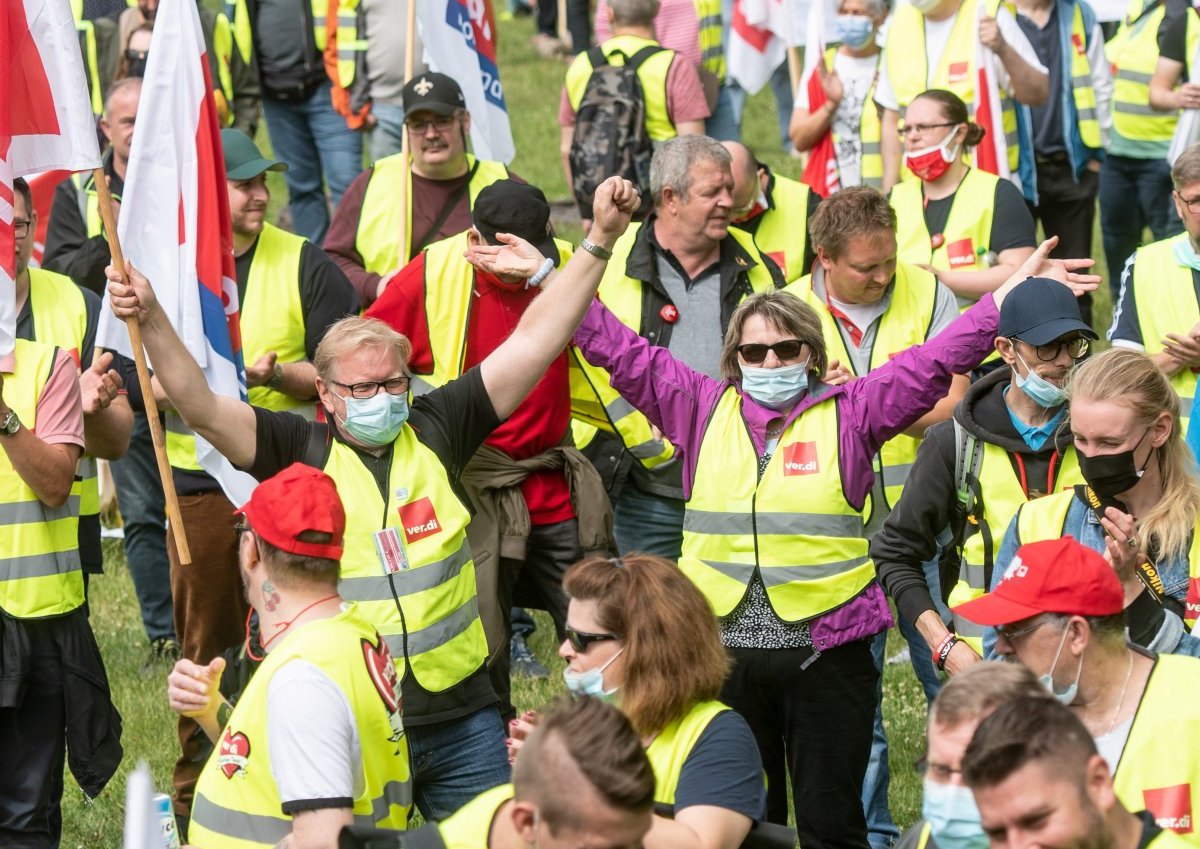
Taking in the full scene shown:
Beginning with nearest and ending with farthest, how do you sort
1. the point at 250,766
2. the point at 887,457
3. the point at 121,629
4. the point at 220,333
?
1. the point at 250,766
2. the point at 220,333
3. the point at 887,457
4. the point at 121,629

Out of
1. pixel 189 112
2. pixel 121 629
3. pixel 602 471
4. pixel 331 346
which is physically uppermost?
pixel 189 112

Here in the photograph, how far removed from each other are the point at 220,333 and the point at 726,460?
2.07 meters

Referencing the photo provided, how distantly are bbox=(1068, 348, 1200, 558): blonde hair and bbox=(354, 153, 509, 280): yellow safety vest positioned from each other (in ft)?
13.3

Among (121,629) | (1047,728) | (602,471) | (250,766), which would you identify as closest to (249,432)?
(250,766)

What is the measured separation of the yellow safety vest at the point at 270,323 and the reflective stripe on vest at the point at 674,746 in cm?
350

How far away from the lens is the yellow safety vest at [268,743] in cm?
450

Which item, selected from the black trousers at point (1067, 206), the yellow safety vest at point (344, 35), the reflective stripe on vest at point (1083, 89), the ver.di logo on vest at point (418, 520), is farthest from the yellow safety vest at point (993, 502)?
the yellow safety vest at point (344, 35)

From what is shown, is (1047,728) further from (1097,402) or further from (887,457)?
(887,457)

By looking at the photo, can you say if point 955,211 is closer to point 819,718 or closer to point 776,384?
point 776,384

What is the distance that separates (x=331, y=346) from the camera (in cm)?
594

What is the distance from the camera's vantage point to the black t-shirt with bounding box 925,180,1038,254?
28.1 feet

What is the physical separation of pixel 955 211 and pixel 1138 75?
15.3 ft

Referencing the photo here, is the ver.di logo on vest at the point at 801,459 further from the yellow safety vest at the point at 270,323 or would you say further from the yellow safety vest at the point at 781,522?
the yellow safety vest at the point at 270,323

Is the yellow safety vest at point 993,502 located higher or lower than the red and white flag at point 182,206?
lower
